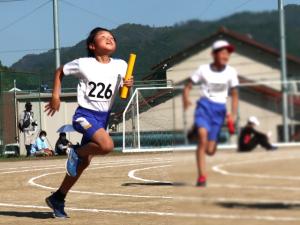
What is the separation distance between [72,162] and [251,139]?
486cm

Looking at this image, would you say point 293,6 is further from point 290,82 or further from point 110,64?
point 110,64

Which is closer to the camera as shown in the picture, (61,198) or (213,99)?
(213,99)

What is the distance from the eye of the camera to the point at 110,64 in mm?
6609

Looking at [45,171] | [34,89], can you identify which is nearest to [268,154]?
[45,171]

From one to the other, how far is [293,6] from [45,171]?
12.3 meters

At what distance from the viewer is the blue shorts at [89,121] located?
6.59 meters

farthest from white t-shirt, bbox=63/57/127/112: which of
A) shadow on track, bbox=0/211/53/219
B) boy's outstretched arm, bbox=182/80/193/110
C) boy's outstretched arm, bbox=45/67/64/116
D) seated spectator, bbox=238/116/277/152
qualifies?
seated spectator, bbox=238/116/277/152

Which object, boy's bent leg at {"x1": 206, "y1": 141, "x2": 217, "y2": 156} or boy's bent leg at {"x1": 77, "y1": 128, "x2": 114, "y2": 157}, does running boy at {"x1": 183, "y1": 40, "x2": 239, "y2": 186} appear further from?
boy's bent leg at {"x1": 77, "y1": 128, "x2": 114, "y2": 157}

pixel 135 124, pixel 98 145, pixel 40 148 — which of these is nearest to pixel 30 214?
pixel 98 145

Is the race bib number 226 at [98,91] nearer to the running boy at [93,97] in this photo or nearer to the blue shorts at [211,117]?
the running boy at [93,97]

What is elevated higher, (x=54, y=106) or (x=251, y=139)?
(x=54, y=106)

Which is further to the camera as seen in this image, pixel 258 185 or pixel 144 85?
pixel 144 85

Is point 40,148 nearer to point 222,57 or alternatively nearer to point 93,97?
point 93,97

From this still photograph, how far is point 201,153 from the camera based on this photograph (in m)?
2.24
